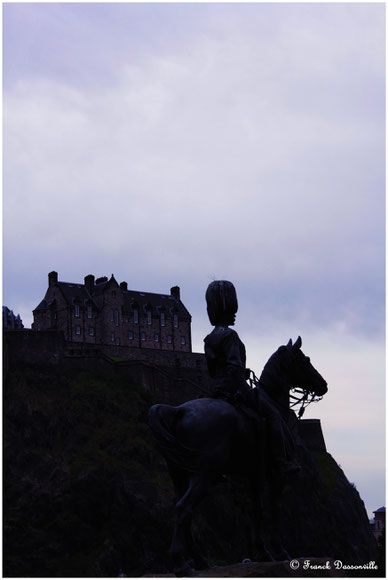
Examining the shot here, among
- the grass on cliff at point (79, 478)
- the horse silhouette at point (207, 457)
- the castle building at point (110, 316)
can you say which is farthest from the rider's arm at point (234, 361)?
the castle building at point (110, 316)

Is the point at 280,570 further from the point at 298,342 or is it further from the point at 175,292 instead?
the point at 175,292

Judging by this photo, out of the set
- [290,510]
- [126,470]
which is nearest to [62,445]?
[126,470]

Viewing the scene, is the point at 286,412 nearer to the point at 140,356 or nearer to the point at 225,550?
the point at 225,550

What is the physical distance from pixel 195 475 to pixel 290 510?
76.6m

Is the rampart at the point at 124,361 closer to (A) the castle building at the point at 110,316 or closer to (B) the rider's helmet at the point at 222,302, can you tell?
(A) the castle building at the point at 110,316

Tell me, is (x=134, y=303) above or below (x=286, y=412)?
above

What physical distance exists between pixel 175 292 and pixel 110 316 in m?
14.9

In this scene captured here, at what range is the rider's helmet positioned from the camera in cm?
1385

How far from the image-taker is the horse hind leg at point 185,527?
12227mm

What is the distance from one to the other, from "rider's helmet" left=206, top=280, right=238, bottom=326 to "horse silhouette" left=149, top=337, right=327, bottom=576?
49.9 inches

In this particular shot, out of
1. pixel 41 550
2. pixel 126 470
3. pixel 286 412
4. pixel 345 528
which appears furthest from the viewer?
pixel 345 528

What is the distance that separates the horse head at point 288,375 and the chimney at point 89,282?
87669mm

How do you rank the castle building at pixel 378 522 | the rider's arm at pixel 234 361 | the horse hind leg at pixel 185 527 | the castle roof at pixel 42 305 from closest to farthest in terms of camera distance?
1. the horse hind leg at pixel 185 527
2. the rider's arm at pixel 234 361
3. the castle building at pixel 378 522
4. the castle roof at pixel 42 305

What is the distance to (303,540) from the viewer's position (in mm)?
84812
